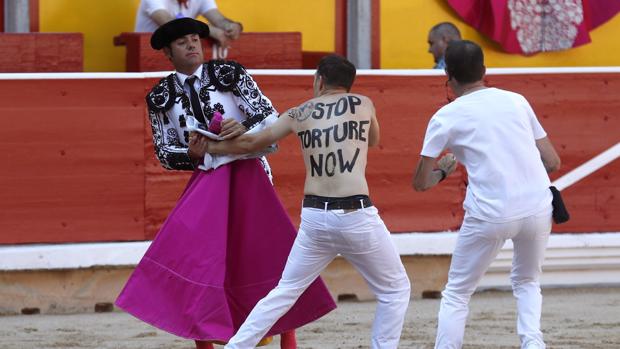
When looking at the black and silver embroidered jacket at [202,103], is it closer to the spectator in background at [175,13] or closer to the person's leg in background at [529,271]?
the person's leg in background at [529,271]

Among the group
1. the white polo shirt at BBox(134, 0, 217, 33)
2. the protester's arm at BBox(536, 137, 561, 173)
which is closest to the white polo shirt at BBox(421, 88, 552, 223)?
the protester's arm at BBox(536, 137, 561, 173)

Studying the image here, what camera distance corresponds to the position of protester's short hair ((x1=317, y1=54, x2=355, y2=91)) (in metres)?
5.77

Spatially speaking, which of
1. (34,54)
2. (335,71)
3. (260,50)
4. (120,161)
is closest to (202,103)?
(335,71)

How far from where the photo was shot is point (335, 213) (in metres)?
5.67

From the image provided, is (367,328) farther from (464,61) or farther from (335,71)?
(464,61)

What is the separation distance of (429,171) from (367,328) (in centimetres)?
265

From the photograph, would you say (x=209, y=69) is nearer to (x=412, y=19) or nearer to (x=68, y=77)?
(x=68, y=77)

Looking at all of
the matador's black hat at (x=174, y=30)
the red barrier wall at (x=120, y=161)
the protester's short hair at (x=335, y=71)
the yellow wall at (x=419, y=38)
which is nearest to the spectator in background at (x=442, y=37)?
the red barrier wall at (x=120, y=161)

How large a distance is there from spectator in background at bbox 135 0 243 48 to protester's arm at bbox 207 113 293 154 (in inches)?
138

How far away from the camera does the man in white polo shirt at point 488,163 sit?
5.61 m

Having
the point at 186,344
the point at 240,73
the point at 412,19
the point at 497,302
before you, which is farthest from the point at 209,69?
the point at 412,19

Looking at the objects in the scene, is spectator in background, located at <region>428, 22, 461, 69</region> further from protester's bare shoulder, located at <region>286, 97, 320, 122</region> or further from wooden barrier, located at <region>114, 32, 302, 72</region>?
protester's bare shoulder, located at <region>286, 97, 320, 122</region>

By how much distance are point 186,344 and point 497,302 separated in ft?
7.89

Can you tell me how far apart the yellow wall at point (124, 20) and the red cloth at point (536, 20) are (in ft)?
3.39
